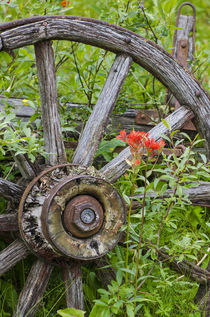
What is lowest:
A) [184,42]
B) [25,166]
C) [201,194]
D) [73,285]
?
[73,285]

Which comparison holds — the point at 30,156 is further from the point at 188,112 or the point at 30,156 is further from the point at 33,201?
the point at 188,112

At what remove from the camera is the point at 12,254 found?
6.45 feet

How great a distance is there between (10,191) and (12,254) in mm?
304

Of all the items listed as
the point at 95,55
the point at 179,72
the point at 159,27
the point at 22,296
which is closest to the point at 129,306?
the point at 22,296

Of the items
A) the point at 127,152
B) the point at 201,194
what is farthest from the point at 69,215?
the point at 201,194

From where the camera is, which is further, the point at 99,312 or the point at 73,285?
the point at 73,285

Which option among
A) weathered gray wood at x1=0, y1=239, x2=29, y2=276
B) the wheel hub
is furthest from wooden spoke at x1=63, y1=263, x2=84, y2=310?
weathered gray wood at x1=0, y1=239, x2=29, y2=276

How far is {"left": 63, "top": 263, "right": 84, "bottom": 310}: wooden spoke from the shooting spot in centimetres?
201

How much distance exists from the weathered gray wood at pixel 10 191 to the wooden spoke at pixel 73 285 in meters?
0.43

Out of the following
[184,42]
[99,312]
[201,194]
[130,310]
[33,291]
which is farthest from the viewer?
[184,42]

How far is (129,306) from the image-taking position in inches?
69.2

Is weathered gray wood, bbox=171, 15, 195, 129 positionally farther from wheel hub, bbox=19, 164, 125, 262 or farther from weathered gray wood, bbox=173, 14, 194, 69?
wheel hub, bbox=19, 164, 125, 262

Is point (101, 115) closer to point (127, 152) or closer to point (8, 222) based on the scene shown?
point (127, 152)

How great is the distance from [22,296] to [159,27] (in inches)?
76.7
